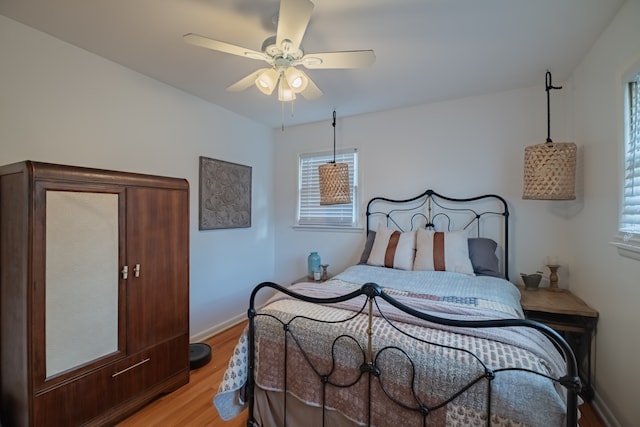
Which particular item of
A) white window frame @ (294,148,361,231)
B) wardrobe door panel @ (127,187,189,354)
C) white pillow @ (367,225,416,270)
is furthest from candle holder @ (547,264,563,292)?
wardrobe door panel @ (127,187,189,354)

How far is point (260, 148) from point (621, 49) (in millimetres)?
3302

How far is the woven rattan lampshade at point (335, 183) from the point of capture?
302 centimetres

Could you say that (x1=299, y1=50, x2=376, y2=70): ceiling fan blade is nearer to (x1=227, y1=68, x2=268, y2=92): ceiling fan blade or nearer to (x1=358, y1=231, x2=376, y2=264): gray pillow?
(x1=227, y1=68, x2=268, y2=92): ceiling fan blade

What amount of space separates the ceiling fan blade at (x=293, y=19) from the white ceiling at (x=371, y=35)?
0.29 m

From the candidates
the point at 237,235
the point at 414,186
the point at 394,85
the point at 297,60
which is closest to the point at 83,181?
the point at 297,60

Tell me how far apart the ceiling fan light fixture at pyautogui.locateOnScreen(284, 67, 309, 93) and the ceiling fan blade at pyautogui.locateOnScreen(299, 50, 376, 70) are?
9 centimetres

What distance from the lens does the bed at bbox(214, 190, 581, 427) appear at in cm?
103

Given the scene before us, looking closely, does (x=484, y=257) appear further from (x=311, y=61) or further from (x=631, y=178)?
(x=311, y=61)

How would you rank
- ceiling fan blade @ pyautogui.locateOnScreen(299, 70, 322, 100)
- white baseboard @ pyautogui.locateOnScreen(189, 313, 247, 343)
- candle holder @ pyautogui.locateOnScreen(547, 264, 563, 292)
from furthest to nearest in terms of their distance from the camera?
Answer: white baseboard @ pyautogui.locateOnScreen(189, 313, 247, 343) → candle holder @ pyautogui.locateOnScreen(547, 264, 563, 292) → ceiling fan blade @ pyautogui.locateOnScreen(299, 70, 322, 100)

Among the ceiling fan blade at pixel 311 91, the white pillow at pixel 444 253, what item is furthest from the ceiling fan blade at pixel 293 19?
the white pillow at pixel 444 253

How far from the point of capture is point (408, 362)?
1188 millimetres

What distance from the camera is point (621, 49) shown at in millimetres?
1655

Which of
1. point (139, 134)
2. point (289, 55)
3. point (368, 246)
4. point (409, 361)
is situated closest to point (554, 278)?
point (368, 246)

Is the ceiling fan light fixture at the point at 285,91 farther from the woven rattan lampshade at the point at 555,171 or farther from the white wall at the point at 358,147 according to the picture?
the woven rattan lampshade at the point at 555,171
